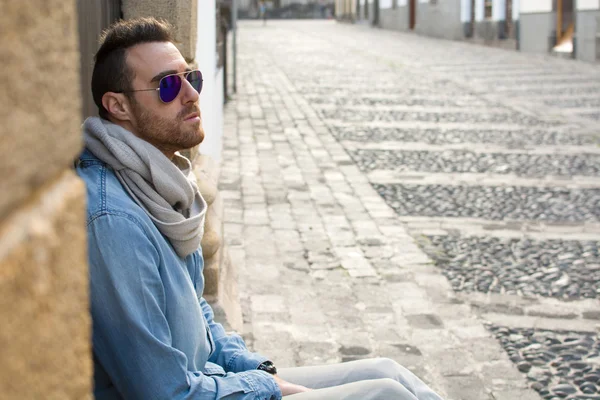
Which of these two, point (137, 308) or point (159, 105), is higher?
point (159, 105)

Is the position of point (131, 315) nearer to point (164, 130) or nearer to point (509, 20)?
point (164, 130)

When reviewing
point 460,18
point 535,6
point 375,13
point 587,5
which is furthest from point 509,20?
point 375,13

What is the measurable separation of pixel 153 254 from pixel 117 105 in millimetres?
434

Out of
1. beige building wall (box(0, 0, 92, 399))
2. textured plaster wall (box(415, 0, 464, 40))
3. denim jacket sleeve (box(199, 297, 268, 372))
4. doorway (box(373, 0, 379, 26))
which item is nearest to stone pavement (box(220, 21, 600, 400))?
denim jacket sleeve (box(199, 297, 268, 372))

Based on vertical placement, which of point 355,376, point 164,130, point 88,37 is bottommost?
point 355,376

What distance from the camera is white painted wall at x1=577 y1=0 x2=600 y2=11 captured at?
715 inches

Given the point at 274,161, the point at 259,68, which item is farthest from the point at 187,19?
the point at 259,68

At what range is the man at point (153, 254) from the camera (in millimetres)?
1839

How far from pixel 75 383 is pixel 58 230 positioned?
0.59 ft

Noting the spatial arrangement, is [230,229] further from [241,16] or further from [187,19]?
[241,16]

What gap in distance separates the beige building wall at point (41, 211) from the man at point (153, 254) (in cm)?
91

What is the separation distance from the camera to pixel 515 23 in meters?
23.9

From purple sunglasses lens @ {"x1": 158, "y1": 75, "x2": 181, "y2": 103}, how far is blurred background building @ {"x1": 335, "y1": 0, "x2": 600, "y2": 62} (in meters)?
17.4

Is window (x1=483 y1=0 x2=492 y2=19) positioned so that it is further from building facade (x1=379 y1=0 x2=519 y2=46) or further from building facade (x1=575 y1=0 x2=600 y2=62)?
building facade (x1=575 y1=0 x2=600 y2=62)
